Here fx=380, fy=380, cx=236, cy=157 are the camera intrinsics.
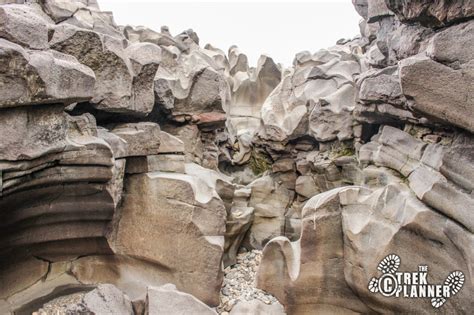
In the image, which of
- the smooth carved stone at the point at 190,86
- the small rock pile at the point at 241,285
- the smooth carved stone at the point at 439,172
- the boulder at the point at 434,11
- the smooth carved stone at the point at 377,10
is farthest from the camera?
the smooth carved stone at the point at 190,86

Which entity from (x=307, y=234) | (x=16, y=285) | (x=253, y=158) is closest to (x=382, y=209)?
(x=307, y=234)

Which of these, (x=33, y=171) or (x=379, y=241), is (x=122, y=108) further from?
(x=379, y=241)

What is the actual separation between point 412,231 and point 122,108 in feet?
14.6

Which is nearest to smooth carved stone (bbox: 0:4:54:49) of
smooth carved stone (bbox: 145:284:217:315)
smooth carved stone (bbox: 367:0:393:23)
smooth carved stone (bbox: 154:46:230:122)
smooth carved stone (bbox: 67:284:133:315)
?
smooth carved stone (bbox: 67:284:133:315)

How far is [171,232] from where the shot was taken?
6.20 m

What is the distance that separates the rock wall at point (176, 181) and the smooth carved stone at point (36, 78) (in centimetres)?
1

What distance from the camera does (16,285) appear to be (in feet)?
16.8

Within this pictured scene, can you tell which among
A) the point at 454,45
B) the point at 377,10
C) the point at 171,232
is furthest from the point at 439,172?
the point at 171,232

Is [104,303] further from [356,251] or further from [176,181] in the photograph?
[356,251]

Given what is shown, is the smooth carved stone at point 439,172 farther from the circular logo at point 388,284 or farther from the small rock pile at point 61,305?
the small rock pile at point 61,305

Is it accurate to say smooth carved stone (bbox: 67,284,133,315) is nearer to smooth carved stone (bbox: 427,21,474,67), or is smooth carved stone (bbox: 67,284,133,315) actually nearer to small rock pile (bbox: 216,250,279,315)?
small rock pile (bbox: 216,250,279,315)

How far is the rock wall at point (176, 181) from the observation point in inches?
158

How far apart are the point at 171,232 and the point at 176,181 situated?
84cm

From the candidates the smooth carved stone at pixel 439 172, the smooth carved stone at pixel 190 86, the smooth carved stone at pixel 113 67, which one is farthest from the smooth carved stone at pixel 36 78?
the smooth carved stone at pixel 439 172
